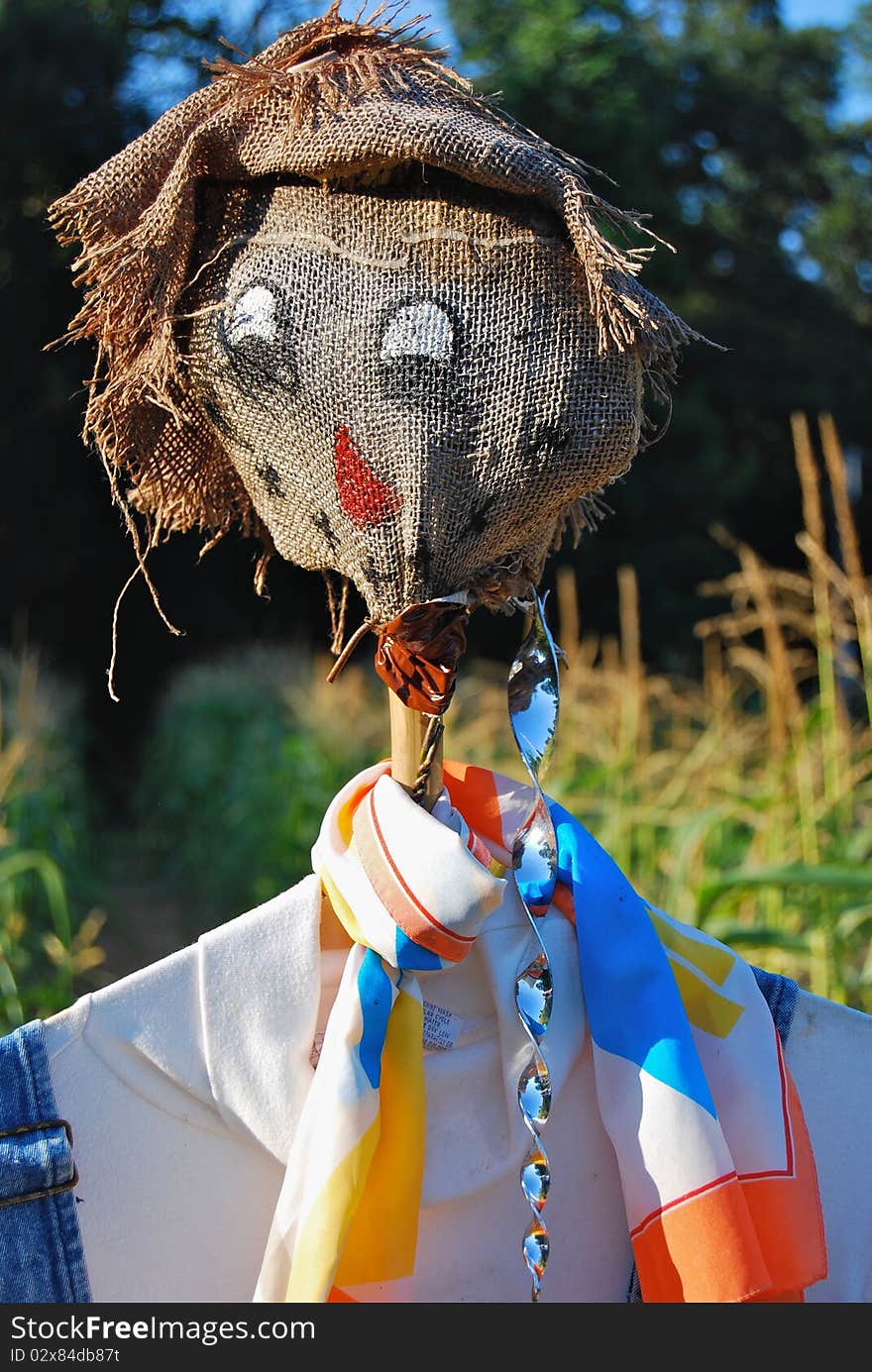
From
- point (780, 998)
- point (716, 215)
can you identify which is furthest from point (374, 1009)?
point (716, 215)

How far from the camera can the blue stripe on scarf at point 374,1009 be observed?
30.8 inches

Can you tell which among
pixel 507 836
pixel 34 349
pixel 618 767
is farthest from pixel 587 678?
pixel 34 349

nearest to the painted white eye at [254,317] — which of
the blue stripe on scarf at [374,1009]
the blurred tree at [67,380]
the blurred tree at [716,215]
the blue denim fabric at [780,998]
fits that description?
the blue stripe on scarf at [374,1009]

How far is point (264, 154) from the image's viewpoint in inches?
31.2

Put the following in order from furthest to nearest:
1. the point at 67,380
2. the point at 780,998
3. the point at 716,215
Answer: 1. the point at 716,215
2. the point at 67,380
3. the point at 780,998

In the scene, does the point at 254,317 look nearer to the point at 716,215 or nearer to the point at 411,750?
the point at 411,750

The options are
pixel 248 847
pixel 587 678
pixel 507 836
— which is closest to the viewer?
pixel 507 836

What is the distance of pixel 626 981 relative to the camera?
0.83 meters

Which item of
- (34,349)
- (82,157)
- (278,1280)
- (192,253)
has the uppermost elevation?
(82,157)

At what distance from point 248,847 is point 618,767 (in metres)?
2.29

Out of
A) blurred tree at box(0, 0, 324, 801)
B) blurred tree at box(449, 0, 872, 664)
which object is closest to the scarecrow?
blurred tree at box(0, 0, 324, 801)

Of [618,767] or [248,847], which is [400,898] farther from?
[248,847]

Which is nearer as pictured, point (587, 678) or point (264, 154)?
point (264, 154)

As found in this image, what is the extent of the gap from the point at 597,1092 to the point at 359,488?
43 centimetres
